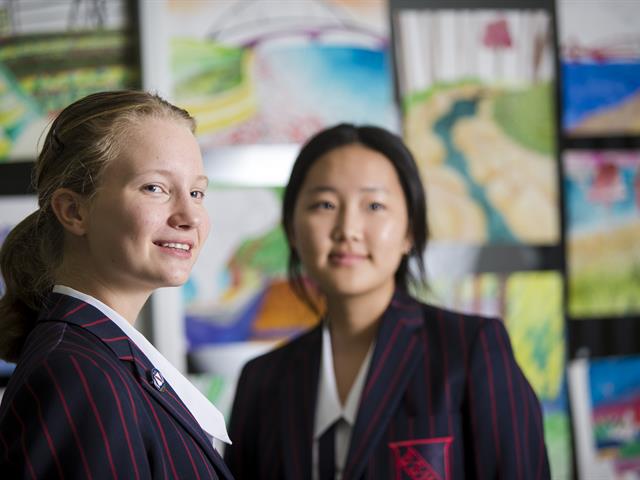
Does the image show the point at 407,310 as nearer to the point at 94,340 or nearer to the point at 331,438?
the point at 331,438

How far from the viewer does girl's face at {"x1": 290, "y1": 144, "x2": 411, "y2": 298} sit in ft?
4.79

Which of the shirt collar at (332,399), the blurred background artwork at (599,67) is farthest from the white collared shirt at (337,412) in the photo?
the blurred background artwork at (599,67)

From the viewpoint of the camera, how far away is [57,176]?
0.99 m

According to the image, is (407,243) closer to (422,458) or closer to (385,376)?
(385,376)

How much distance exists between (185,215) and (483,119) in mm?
1746

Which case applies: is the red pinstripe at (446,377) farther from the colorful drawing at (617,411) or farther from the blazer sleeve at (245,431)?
the colorful drawing at (617,411)

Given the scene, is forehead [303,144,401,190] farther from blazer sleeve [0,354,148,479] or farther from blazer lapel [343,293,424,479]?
blazer sleeve [0,354,148,479]

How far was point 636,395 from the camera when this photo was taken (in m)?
2.57

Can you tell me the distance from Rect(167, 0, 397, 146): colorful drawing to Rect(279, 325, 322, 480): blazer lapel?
1003mm

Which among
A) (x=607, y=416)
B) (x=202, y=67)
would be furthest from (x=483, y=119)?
(x=607, y=416)

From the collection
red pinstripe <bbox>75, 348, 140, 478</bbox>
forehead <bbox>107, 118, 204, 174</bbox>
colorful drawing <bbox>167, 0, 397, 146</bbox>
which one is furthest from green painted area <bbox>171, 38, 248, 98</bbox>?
red pinstripe <bbox>75, 348, 140, 478</bbox>

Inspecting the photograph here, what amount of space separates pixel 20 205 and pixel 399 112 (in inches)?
48.0

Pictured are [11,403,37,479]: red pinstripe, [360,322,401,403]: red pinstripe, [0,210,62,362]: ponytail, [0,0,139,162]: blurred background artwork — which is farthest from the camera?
[0,0,139,162]: blurred background artwork

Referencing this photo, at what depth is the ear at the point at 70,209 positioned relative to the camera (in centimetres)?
97
